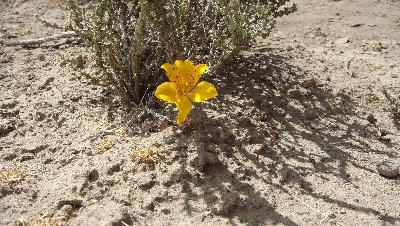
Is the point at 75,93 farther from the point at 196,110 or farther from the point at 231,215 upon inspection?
the point at 231,215

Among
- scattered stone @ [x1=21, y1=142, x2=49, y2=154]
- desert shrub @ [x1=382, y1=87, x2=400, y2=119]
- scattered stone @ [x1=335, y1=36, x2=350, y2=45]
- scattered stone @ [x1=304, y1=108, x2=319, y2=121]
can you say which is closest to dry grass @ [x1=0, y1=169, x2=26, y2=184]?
scattered stone @ [x1=21, y1=142, x2=49, y2=154]

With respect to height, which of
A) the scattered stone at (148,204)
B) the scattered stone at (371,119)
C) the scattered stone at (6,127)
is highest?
the scattered stone at (6,127)

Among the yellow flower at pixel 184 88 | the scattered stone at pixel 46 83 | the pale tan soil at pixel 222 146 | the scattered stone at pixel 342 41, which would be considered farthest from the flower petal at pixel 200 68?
the scattered stone at pixel 342 41

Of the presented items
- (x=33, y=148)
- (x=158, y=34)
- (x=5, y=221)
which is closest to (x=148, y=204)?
(x=5, y=221)

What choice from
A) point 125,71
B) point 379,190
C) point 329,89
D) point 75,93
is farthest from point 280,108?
point 75,93

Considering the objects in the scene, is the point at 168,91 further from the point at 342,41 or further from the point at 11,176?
the point at 342,41

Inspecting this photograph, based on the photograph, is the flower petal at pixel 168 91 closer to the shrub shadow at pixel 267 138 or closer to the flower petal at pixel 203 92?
the flower petal at pixel 203 92

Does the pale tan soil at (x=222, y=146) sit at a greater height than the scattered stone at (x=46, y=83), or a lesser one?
lesser

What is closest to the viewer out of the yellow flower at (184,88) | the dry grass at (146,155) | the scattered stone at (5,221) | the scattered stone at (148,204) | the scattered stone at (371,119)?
the scattered stone at (5,221)
